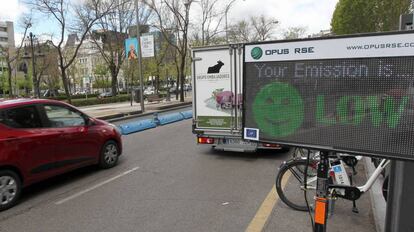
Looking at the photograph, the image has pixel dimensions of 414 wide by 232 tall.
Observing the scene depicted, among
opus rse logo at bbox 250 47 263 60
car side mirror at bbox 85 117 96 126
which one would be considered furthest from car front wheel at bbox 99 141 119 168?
opus rse logo at bbox 250 47 263 60

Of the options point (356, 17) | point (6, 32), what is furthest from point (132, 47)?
point (6, 32)

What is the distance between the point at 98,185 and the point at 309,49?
16.8ft

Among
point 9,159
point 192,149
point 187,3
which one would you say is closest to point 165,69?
point 187,3

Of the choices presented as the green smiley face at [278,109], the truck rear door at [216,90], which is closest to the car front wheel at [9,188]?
the truck rear door at [216,90]

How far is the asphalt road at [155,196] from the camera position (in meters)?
4.67

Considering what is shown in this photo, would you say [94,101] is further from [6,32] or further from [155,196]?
[6,32]

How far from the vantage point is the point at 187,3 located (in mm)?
29250

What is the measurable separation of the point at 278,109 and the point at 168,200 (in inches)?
131

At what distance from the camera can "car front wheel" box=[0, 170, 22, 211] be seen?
A: 5316 millimetres

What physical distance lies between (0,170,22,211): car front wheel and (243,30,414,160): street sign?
4.27 m

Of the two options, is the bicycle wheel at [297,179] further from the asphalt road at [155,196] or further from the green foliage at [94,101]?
the green foliage at [94,101]

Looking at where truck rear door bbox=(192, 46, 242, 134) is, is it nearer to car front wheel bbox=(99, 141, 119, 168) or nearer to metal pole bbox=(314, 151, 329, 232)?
car front wheel bbox=(99, 141, 119, 168)

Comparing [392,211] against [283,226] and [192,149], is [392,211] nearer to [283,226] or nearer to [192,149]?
[283,226]

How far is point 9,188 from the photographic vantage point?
5.41 meters
